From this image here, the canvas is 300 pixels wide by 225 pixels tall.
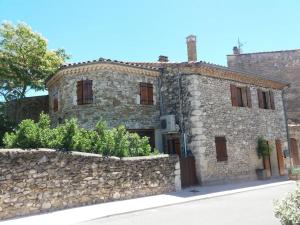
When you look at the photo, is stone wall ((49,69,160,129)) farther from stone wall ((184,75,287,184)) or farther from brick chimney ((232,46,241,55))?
brick chimney ((232,46,241,55))

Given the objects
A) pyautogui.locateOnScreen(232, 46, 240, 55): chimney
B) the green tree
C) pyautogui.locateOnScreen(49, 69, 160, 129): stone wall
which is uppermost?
pyautogui.locateOnScreen(232, 46, 240, 55): chimney

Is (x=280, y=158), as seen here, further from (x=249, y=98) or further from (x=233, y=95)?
(x=233, y=95)

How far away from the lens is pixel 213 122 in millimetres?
16641

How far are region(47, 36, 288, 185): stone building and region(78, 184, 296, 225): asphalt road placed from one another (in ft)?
14.8

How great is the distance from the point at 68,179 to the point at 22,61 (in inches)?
466

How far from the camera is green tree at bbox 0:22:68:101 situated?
19734 mm

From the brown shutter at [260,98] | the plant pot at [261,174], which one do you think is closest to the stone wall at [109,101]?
the plant pot at [261,174]

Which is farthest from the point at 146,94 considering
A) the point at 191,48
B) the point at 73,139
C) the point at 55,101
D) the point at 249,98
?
the point at 73,139

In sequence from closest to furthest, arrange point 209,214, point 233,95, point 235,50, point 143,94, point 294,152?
point 209,214 < point 143,94 < point 233,95 < point 294,152 < point 235,50

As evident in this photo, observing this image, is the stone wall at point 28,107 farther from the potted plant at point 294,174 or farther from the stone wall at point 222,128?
the potted plant at point 294,174

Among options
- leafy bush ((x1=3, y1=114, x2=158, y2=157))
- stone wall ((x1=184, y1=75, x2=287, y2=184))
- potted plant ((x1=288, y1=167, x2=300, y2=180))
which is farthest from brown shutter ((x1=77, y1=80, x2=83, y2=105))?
potted plant ((x1=288, y1=167, x2=300, y2=180))

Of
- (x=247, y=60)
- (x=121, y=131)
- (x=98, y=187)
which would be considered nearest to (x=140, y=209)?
(x=98, y=187)

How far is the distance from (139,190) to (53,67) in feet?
38.0

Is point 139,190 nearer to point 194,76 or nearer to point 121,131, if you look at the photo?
point 121,131
